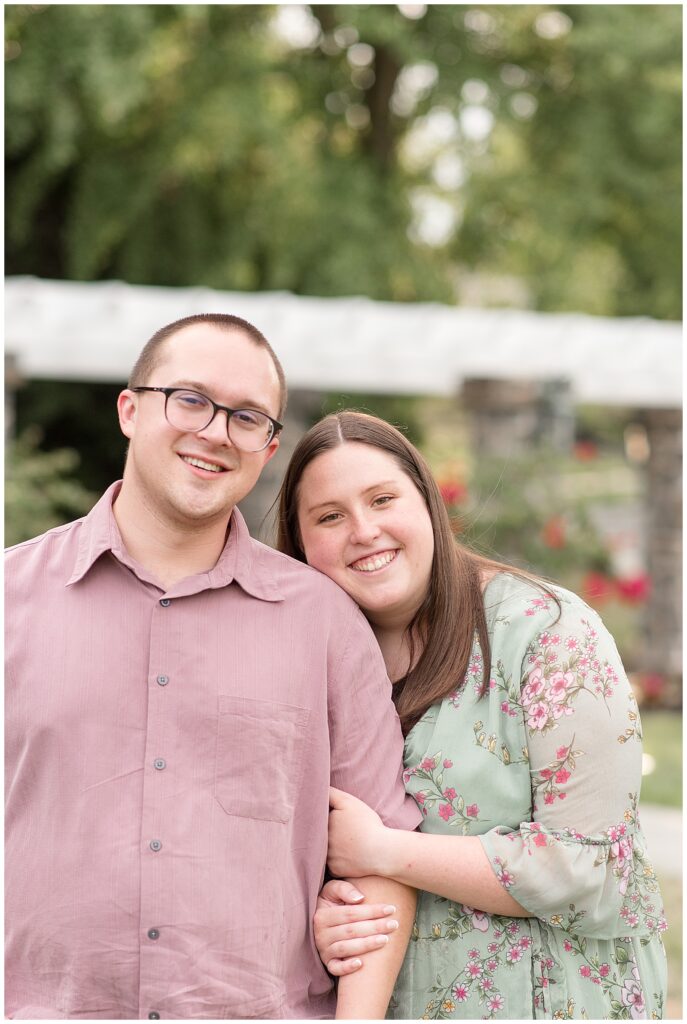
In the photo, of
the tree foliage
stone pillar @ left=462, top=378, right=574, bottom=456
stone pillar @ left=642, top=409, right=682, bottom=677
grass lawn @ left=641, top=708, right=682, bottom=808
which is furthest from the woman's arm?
the tree foliage

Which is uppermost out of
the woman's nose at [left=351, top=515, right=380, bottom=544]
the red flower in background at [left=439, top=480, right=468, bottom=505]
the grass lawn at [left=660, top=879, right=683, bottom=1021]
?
the red flower in background at [left=439, top=480, right=468, bottom=505]

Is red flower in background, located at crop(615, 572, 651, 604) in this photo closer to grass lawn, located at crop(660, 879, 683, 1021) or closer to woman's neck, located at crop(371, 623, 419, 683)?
grass lawn, located at crop(660, 879, 683, 1021)

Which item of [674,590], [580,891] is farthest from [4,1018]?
[674,590]

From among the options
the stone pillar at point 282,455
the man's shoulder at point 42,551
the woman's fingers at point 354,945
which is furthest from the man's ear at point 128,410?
the stone pillar at point 282,455

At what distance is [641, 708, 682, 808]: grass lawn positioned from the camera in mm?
6500

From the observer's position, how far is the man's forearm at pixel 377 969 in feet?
7.24

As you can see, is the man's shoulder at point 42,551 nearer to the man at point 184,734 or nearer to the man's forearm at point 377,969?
the man at point 184,734

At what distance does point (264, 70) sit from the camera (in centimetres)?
1016

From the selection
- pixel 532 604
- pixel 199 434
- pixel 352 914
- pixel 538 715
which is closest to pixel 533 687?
pixel 538 715

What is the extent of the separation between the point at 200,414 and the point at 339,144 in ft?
31.4

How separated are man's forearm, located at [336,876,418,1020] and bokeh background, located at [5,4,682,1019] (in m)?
5.74

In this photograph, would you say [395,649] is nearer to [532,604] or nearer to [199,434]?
[532,604]

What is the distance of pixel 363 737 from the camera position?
2289mm

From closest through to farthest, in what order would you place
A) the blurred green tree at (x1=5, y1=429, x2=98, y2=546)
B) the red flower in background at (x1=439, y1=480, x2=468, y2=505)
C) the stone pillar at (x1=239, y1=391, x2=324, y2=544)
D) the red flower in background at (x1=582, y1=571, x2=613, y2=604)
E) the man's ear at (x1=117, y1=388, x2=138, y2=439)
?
the man's ear at (x1=117, y1=388, x2=138, y2=439), the blurred green tree at (x1=5, y1=429, x2=98, y2=546), the red flower in background at (x1=439, y1=480, x2=468, y2=505), the stone pillar at (x1=239, y1=391, x2=324, y2=544), the red flower in background at (x1=582, y1=571, x2=613, y2=604)
